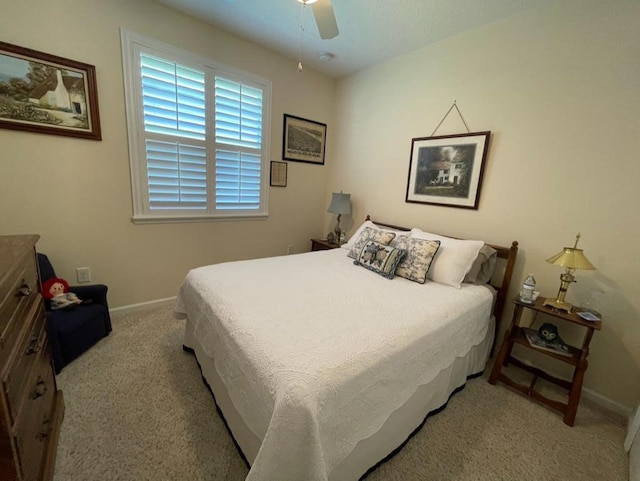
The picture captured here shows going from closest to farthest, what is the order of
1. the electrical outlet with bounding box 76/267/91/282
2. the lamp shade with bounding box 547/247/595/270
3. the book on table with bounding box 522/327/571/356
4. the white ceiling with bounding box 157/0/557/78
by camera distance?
the lamp shade with bounding box 547/247/595/270 → the book on table with bounding box 522/327/571/356 → the white ceiling with bounding box 157/0/557/78 → the electrical outlet with bounding box 76/267/91/282

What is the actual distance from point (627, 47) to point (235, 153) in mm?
3110

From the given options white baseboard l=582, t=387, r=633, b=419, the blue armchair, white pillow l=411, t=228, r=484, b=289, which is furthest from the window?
white baseboard l=582, t=387, r=633, b=419

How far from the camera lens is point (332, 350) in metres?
1.10

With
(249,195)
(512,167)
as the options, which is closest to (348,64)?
(249,195)

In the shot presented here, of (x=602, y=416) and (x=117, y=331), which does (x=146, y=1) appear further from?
(x=602, y=416)

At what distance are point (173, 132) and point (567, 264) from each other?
10.6 feet

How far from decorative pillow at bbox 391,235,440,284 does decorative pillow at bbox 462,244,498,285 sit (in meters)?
0.33

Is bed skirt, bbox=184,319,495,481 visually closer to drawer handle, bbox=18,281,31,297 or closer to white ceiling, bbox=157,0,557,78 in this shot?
drawer handle, bbox=18,281,31,297

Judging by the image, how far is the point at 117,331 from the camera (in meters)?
2.27

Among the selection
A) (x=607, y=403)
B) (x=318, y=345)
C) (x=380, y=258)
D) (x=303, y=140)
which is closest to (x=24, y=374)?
(x=318, y=345)

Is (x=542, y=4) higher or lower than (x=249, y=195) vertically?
higher

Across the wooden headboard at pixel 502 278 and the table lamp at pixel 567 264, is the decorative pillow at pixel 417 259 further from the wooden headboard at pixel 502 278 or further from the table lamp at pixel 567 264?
the table lamp at pixel 567 264

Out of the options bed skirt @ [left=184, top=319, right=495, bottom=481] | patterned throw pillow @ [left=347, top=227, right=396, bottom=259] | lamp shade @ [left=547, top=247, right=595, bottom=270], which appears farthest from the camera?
patterned throw pillow @ [left=347, top=227, right=396, bottom=259]

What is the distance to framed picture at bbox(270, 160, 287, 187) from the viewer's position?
320 centimetres
